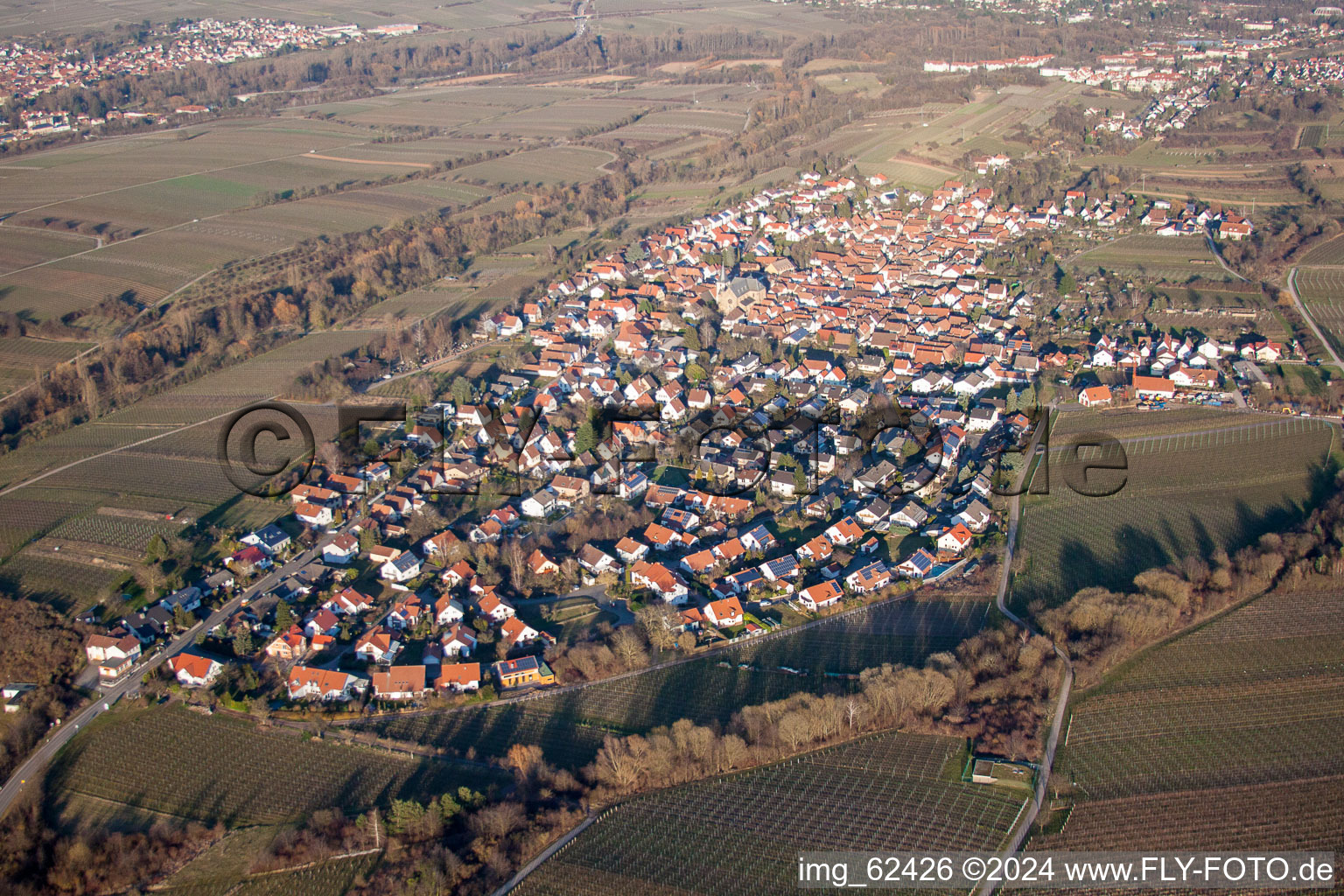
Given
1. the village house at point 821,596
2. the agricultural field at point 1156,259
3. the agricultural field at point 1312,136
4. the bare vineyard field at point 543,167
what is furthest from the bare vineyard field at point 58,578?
the agricultural field at point 1312,136

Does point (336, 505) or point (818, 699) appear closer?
point (818, 699)

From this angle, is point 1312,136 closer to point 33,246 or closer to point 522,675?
point 522,675

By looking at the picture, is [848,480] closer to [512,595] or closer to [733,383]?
[733,383]

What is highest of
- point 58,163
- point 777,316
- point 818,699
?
point 58,163

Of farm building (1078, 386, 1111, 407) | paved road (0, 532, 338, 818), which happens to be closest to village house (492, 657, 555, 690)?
paved road (0, 532, 338, 818)

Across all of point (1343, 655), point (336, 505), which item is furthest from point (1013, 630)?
point (336, 505)

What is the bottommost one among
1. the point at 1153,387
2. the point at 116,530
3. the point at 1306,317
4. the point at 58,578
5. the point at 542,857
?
the point at 542,857

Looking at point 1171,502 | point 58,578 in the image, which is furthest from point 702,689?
point 58,578
